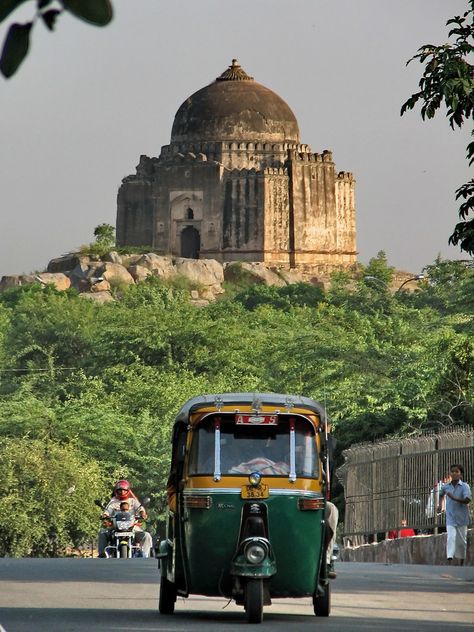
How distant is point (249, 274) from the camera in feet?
314

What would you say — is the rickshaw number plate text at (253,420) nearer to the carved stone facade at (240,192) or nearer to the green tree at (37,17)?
the green tree at (37,17)

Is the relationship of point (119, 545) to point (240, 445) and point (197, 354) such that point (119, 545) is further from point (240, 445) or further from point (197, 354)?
point (197, 354)

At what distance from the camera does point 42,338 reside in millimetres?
64562

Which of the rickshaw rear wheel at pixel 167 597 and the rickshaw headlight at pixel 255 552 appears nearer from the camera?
the rickshaw headlight at pixel 255 552

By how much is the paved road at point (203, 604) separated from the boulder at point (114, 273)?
72479 mm

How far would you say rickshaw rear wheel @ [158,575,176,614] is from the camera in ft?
36.7

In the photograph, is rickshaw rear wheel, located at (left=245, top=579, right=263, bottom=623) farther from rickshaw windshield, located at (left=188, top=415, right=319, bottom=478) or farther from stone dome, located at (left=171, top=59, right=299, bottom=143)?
stone dome, located at (left=171, top=59, right=299, bottom=143)

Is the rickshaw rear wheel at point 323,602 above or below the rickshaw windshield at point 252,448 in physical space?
below

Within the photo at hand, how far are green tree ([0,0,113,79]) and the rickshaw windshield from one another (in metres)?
8.62

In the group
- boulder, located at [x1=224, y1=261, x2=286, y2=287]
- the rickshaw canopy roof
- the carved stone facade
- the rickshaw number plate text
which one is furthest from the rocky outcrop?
the rickshaw number plate text

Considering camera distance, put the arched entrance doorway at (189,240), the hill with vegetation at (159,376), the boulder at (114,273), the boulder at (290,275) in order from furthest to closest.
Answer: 1. the arched entrance doorway at (189,240)
2. the boulder at (290,275)
3. the boulder at (114,273)
4. the hill with vegetation at (159,376)

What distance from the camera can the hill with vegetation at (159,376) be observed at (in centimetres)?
3750

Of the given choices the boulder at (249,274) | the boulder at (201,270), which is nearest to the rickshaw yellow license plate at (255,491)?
the boulder at (201,270)

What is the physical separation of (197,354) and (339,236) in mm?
50022
